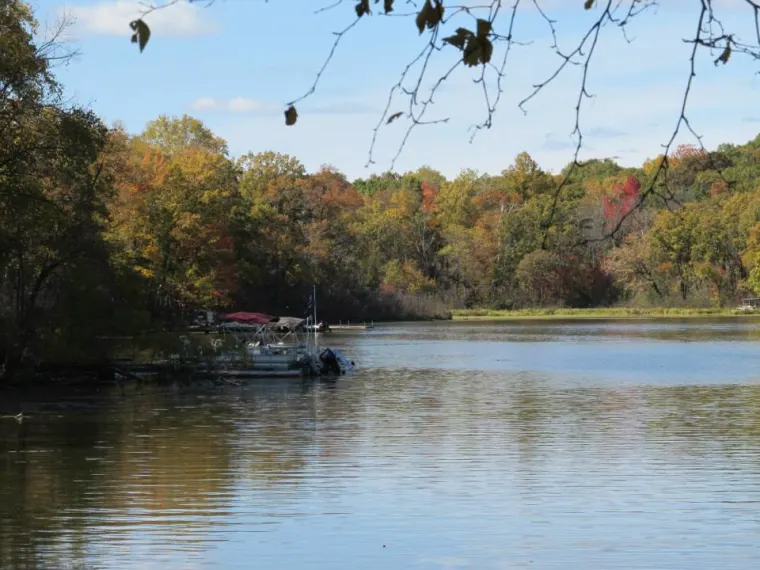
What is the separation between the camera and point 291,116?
18.2ft

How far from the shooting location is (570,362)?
165 ft

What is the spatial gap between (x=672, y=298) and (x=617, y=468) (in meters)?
94.7

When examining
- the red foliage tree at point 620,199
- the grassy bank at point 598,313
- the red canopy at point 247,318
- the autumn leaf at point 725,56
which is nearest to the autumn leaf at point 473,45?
the autumn leaf at point 725,56

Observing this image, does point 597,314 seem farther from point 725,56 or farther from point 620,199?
point 725,56

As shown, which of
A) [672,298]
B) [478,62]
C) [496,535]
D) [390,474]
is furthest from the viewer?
[672,298]

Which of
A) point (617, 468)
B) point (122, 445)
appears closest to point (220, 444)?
Answer: point (122, 445)

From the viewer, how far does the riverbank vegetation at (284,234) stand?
109 ft

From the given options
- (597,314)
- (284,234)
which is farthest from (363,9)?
(597,314)

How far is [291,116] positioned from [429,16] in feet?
2.58

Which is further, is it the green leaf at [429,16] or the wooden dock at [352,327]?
the wooden dock at [352,327]

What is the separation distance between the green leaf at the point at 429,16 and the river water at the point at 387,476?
336 inches

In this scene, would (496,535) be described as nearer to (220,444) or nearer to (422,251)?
(220,444)

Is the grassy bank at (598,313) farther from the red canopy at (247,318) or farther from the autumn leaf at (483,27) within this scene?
the autumn leaf at (483,27)

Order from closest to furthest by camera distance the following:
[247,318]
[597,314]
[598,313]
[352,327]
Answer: [247,318] → [352,327] → [597,314] → [598,313]
